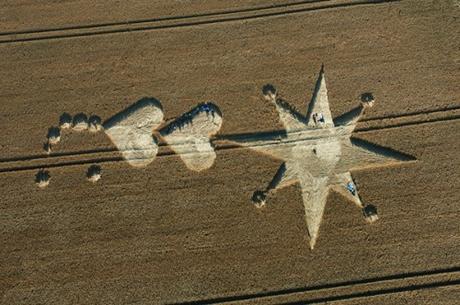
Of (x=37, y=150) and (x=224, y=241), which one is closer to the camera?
(x=224, y=241)

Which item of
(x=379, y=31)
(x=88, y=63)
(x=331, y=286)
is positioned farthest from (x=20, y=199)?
(x=379, y=31)

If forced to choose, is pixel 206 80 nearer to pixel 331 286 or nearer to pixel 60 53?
pixel 60 53

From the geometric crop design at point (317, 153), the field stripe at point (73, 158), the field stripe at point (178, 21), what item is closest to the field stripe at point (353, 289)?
the geometric crop design at point (317, 153)

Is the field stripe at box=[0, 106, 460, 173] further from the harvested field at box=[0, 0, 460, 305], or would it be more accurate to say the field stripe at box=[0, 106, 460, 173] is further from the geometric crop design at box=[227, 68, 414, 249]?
the geometric crop design at box=[227, 68, 414, 249]

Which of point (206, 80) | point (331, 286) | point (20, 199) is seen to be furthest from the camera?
point (206, 80)

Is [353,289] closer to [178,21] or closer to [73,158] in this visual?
[73,158]

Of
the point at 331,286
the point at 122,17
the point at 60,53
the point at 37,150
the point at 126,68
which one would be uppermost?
the point at 122,17

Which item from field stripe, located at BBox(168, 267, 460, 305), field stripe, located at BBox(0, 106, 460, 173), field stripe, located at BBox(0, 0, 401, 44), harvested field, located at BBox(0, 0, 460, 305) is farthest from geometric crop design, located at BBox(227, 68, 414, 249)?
field stripe, located at BBox(0, 0, 401, 44)
